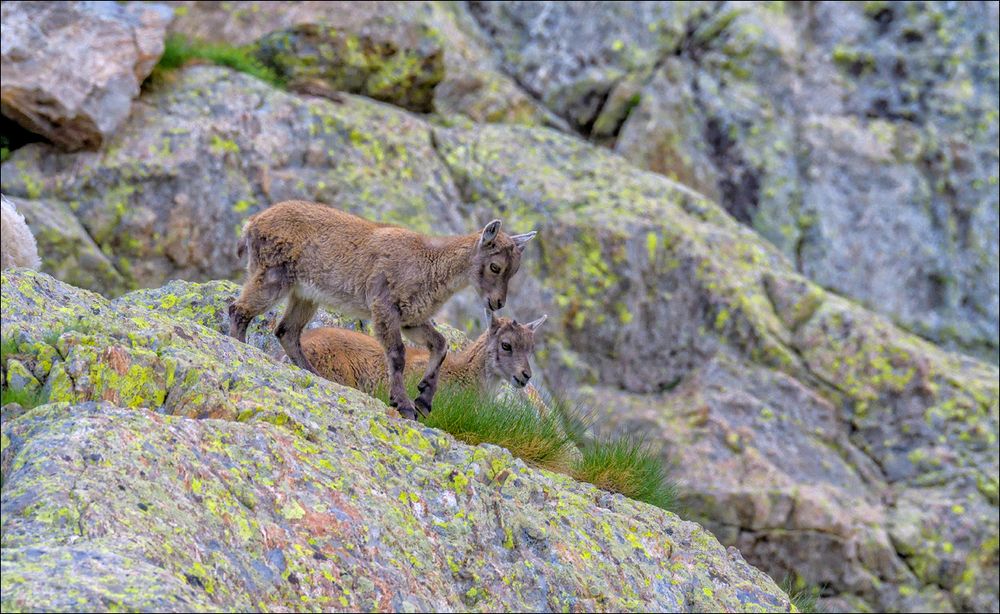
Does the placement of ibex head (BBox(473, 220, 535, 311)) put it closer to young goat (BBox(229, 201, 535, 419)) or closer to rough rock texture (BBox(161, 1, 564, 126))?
young goat (BBox(229, 201, 535, 419))

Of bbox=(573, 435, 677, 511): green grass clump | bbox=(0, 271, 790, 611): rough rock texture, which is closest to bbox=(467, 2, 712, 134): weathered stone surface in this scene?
bbox=(573, 435, 677, 511): green grass clump

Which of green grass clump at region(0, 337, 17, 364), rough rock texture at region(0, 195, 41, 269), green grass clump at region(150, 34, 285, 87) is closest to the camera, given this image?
green grass clump at region(0, 337, 17, 364)

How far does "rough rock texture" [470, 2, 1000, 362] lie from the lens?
75.2ft

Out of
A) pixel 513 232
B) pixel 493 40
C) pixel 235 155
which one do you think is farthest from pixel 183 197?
pixel 493 40

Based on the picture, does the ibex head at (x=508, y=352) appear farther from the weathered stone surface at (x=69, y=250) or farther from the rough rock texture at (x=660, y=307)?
the weathered stone surface at (x=69, y=250)

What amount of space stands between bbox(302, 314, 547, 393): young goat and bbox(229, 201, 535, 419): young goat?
53cm

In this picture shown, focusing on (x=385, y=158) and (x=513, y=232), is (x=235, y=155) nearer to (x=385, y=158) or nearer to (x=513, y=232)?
(x=385, y=158)

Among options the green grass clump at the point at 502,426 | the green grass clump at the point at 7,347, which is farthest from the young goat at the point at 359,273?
the green grass clump at the point at 7,347

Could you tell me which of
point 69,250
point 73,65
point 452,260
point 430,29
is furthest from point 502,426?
point 430,29

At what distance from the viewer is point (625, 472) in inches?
436

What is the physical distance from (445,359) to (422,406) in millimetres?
3735

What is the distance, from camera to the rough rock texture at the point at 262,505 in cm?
648

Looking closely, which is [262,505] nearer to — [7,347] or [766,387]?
[7,347]

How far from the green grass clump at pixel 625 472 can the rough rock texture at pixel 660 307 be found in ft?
22.5
